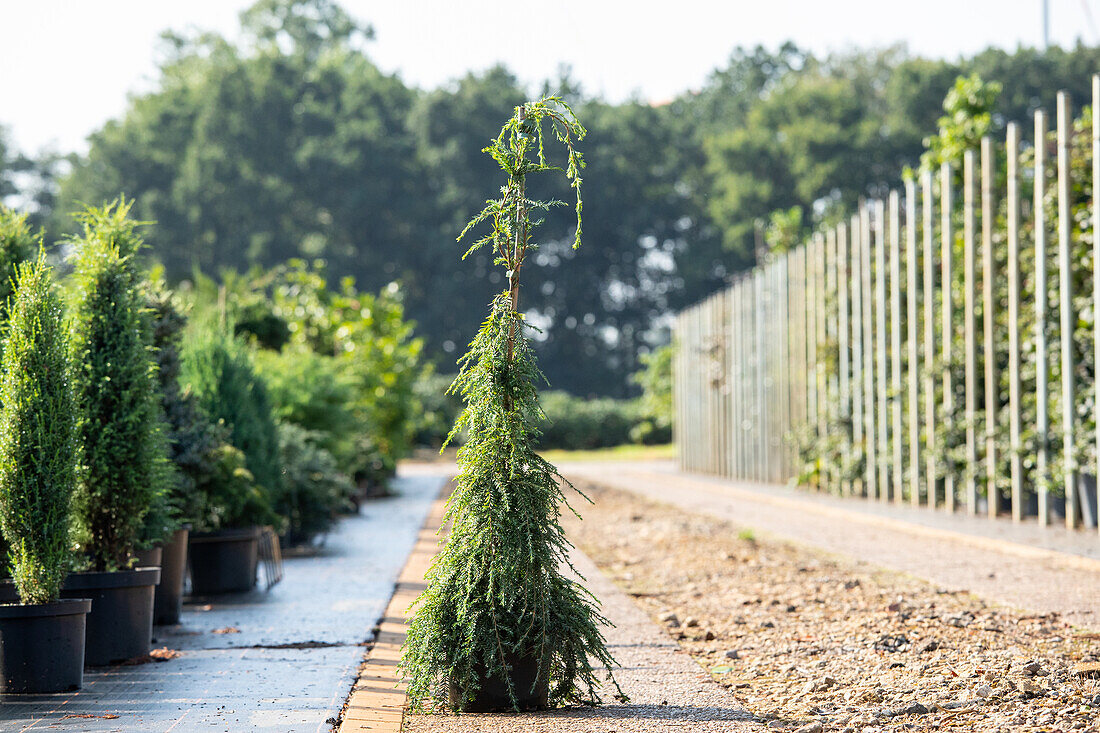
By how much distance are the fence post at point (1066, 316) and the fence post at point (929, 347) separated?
7.38 ft

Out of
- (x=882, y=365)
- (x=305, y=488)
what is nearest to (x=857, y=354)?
(x=882, y=365)

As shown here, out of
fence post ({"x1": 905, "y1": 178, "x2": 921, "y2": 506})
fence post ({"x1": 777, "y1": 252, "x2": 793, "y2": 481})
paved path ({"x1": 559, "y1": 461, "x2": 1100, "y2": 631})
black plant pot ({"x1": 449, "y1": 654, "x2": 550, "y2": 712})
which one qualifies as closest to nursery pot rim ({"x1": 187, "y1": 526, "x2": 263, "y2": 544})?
black plant pot ({"x1": 449, "y1": 654, "x2": 550, "y2": 712})

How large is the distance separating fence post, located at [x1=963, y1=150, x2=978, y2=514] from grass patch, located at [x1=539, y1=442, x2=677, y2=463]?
19824mm

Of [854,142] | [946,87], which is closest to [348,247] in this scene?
[854,142]

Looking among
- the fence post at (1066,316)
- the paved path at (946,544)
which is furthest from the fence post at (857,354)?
the fence post at (1066,316)

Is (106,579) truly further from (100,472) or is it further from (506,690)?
(506,690)

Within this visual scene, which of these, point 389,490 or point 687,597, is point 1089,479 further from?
point 389,490

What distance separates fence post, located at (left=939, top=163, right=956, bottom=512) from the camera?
39.8 feet

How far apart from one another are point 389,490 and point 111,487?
1235cm

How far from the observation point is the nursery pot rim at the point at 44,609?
178 inches

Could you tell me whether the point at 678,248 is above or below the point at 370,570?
above

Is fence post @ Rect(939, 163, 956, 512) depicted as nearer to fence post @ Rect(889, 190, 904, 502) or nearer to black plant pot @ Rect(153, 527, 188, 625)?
fence post @ Rect(889, 190, 904, 502)

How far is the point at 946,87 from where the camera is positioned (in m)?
46.5

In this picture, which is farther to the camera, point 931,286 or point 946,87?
A: point 946,87
